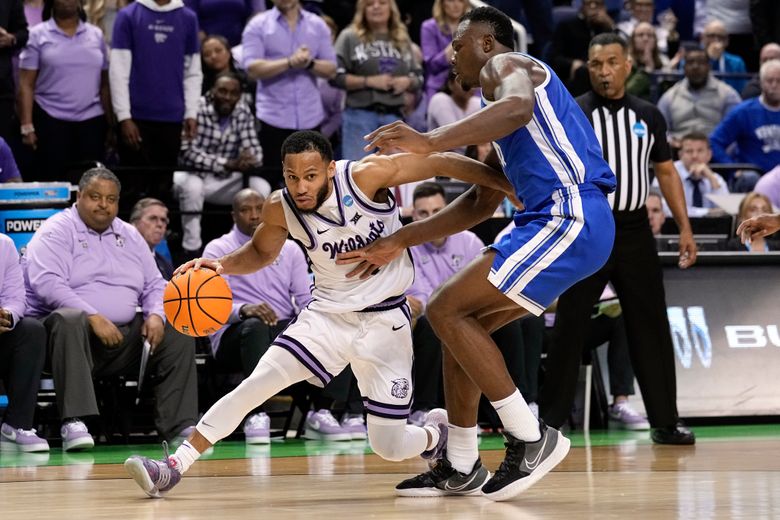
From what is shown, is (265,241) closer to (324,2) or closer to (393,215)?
(393,215)

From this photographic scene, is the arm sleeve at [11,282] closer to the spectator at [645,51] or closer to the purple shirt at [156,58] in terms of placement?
the purple shirt at [156,58]

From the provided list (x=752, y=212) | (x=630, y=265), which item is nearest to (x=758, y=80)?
(x=752, y=212)

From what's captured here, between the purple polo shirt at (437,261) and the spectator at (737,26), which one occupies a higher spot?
the spectator at (737,26)

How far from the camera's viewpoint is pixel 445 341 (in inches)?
204

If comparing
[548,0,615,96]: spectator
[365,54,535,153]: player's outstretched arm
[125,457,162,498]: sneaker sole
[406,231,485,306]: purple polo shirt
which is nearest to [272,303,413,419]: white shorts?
[125,457,162,498]: sneaker sole

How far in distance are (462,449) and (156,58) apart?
5.51m

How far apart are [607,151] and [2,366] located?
3.89 m

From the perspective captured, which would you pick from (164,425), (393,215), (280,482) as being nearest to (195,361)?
(164,425)

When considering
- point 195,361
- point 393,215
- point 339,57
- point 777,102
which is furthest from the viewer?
point 777,102

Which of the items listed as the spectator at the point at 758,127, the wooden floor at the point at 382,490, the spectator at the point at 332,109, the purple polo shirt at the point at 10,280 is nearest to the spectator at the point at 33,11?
the spectator at the point at 332,109

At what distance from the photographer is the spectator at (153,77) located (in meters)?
9.80

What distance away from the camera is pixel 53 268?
811 cm

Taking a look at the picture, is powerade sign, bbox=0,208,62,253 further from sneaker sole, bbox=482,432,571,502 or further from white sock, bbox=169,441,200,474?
sneaker sole, bbox=482,432,571,502

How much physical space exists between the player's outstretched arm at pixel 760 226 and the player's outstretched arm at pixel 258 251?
6.55ft
